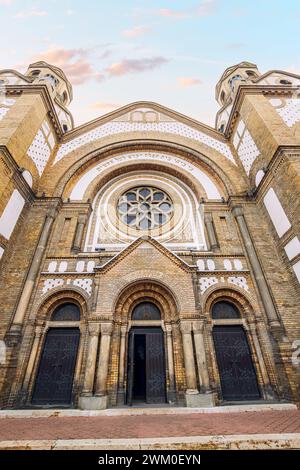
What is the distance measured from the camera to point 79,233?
35.3 feet

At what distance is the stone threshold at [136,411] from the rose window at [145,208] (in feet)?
24.2

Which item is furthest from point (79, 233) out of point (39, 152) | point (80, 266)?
point (39, 152)

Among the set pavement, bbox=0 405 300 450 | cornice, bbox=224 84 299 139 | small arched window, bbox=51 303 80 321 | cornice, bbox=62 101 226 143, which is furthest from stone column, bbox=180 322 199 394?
cornice, bbox=224 84 299 139

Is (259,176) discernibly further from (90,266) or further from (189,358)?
(90,266)

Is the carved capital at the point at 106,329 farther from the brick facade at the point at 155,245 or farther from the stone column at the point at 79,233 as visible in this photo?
the stone column at the point at 79,233

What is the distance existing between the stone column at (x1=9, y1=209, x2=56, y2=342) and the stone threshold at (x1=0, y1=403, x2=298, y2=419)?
217 centimetres

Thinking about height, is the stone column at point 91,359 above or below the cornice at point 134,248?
below

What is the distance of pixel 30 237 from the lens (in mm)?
10070

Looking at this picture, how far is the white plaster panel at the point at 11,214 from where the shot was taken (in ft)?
30.1

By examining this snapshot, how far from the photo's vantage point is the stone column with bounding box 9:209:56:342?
8.04 meters

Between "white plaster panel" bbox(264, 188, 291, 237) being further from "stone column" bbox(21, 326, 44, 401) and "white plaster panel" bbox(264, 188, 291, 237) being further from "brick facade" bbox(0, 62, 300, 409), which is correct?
"stone column" bbox(21, 326, 44, 401)


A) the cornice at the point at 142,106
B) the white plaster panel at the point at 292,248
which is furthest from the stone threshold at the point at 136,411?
the cornice at the point at 142,106

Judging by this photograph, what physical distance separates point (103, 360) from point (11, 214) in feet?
22.3

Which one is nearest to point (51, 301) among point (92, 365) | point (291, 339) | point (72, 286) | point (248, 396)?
point (72, 286)
